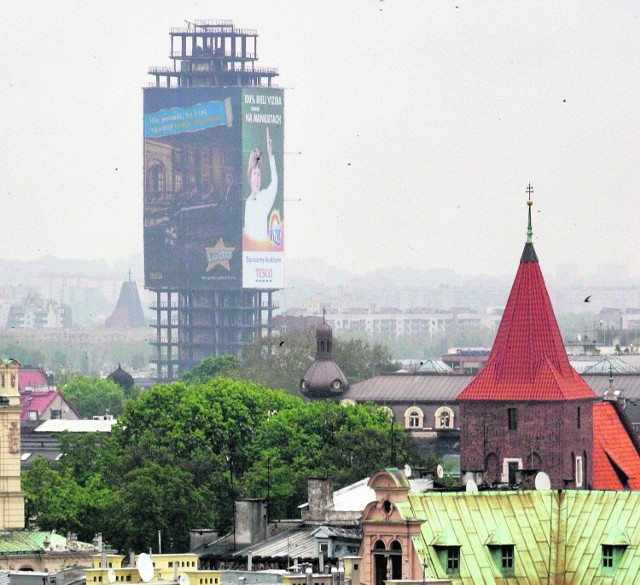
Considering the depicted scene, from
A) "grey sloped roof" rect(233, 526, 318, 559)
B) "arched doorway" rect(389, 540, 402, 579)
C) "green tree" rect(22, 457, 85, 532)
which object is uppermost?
"arched doorway" rect(389, 540, 402, 579)

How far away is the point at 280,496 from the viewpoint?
13738 cm

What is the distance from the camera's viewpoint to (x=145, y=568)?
77938 millimetres

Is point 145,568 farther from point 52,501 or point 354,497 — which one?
point 52,501

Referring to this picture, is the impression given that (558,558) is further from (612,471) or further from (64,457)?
(64,457)

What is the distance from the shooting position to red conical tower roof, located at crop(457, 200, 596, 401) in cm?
12788

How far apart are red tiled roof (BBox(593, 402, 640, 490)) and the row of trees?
278 inches

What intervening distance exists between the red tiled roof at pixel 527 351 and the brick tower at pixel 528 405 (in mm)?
34

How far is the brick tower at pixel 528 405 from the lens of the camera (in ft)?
411

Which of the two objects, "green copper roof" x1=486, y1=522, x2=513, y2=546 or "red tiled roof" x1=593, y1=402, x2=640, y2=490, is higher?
"green copper roof" x1=486, y1=522, x2=513, y2=546

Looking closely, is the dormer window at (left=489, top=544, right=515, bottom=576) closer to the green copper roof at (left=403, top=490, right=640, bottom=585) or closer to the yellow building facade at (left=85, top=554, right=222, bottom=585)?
the green copper roof at (left=403, top=490, right=640, bottom=585)

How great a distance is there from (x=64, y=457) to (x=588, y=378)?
130 feet

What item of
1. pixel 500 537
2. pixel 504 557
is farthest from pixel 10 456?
pixel 504 557

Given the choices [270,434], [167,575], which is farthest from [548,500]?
[270,434]

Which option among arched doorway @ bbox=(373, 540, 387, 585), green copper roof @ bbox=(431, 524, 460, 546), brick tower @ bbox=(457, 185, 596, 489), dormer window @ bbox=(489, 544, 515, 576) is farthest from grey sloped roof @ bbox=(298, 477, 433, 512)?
arched doorway @ bbox=(373, 540, 387, 585)
